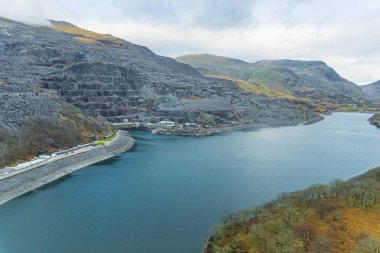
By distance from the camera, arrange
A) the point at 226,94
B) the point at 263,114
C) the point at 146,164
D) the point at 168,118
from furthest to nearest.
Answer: the point at 226,94
the point at 263,114
the point at 168,118
the point at 146,164

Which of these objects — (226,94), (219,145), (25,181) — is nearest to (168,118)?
(219,145)

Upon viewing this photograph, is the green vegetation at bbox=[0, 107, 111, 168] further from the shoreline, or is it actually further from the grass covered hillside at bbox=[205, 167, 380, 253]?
the grass covered hillside at bbox=[205, 167, 380, 253]

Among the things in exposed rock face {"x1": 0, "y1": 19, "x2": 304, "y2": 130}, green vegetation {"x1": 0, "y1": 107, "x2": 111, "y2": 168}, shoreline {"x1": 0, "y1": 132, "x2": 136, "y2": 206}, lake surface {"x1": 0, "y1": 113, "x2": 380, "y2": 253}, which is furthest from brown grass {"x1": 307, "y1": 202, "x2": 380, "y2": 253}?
exposed rock face {"x1": 0, "y1": 19, "x2": 304, "y2": 130}

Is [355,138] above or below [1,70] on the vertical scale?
→ below

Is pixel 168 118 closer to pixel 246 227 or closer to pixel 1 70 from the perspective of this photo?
pixel 1 70

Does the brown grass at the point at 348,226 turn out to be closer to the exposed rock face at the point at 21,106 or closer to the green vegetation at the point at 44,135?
the green vegetation at the point at 44,135

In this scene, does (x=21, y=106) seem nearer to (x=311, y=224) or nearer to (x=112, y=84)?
(x=112, y=84)

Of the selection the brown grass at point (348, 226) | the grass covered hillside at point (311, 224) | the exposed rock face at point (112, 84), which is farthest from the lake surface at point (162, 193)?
the exposed rock face at point (112, 84)
